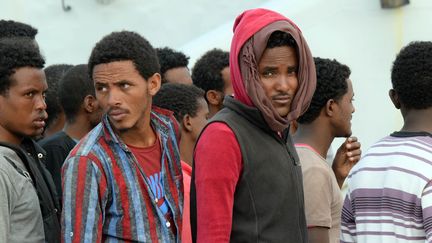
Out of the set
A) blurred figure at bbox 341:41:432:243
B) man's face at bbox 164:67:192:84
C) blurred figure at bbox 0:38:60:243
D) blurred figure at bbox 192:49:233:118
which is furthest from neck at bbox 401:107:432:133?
man's face at bbox 164:67:192:84

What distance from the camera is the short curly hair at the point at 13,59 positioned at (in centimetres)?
393

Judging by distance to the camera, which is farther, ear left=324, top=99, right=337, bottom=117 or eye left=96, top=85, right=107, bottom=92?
ear left=324, top=99, right=337, bottom=117

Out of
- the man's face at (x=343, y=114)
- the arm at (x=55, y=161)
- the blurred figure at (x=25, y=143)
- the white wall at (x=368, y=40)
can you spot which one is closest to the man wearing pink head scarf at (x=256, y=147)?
the blurred figure at (x=25, y=143)

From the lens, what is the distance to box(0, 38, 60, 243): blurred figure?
3643 mm

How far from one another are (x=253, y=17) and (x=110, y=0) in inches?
230

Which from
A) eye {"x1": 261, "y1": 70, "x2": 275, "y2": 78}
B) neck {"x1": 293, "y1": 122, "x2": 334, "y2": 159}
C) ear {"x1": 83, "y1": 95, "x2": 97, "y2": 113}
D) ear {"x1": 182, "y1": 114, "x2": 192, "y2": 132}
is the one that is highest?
eye {"x1": 261, "y1": 70, "x2": 275, "y2": 78}

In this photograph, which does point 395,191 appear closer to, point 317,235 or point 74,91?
point 317,235

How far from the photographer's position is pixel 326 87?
15.4 feet

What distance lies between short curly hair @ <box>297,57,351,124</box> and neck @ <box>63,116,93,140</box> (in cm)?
140

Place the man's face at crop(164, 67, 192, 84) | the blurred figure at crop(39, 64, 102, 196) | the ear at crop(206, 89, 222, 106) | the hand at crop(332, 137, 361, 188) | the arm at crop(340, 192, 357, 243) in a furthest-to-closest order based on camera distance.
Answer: the man's face at crop(164, 67, 192, 84), the ear at crop(206, 89, 222, 106), the blurred figure at crop(39, 64, 102, 196), the hand at crop(332, 137, 361, 188), the arm at crop(340, 192, 357, 243)

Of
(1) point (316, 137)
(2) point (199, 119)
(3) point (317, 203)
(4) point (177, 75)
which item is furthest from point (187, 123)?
(4) point (177, 75)

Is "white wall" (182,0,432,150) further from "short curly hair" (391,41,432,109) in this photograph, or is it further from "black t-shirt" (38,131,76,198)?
"short curly hair" (391,41,432,109)

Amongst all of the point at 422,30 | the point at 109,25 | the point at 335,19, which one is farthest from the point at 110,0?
the point at 422,30

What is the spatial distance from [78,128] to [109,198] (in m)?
2.03
